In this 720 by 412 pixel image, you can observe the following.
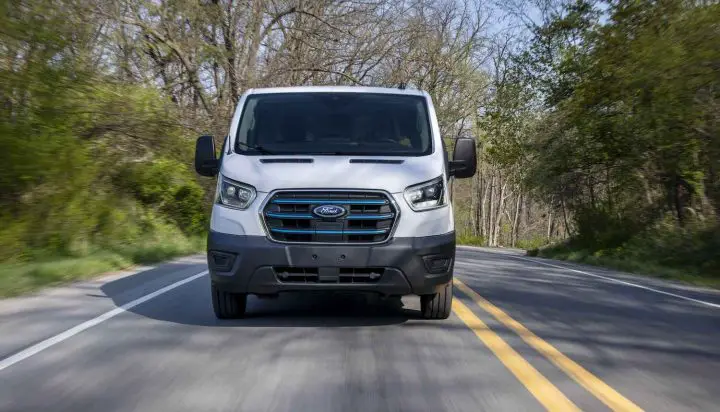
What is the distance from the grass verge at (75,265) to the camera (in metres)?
8.94

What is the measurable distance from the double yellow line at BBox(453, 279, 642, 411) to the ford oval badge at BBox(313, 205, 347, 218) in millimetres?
1576

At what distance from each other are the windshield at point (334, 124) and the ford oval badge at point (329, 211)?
2.69 feet

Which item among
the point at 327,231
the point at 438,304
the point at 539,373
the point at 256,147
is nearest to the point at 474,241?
the point at 438,304

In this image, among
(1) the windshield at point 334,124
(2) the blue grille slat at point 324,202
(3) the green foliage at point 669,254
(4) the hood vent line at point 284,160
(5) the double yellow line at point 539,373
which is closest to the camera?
(5) the double yellow line at point 539,373

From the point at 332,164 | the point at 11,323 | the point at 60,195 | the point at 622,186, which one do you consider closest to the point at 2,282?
the point at 11,323

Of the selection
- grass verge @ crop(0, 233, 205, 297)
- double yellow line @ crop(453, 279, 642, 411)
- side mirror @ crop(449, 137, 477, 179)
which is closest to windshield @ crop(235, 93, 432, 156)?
side mirror @ crop(449, 137, 477, 179)

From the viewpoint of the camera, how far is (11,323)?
6688mm

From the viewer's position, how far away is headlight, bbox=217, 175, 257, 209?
6523 millimetres

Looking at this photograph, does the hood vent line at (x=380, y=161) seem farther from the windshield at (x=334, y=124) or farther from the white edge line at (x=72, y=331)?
the white edge line at (x=72, y=331)

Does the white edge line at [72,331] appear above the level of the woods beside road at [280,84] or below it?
below

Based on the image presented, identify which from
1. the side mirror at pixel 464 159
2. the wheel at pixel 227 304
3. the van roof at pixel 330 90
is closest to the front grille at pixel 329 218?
the wheel at pixel 227 304

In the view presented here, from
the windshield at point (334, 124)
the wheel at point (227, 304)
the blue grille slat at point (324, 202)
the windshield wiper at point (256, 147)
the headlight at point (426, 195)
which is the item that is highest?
the windshield at point (334, 124)

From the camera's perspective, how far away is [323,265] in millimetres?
6320

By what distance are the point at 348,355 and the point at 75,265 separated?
6312mm
